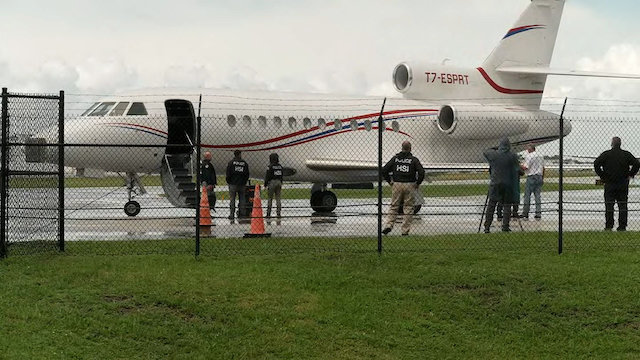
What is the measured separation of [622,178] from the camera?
17.2m

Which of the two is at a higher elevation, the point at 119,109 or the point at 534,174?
the point at 119,109

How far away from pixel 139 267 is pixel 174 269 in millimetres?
494

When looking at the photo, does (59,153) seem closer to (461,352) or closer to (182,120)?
(461,352)

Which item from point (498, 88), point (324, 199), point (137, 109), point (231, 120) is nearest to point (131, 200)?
point (137, 109)

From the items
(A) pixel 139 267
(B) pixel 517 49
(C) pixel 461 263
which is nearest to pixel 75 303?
(A) pixel 139 267

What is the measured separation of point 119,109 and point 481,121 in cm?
1160

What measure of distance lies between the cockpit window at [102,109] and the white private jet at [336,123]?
3cm

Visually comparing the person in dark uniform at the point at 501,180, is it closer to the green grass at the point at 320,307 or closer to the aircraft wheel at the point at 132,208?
the green grass at the point at 320,307

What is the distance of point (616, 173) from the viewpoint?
17.3 meters

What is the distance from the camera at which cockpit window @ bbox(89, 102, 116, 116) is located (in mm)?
22297

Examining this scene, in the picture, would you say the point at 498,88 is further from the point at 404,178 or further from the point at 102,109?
the point at 404,178

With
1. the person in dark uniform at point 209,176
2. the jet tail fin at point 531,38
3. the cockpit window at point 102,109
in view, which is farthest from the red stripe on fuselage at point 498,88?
the cockpit window at point 102,109

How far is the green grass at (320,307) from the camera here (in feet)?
32.0

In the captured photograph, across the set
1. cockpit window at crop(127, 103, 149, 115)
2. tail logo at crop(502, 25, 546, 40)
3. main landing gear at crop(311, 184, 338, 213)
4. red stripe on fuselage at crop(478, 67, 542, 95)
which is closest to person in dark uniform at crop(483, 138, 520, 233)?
main landing gear at crop(311, 184, 338, 213)
